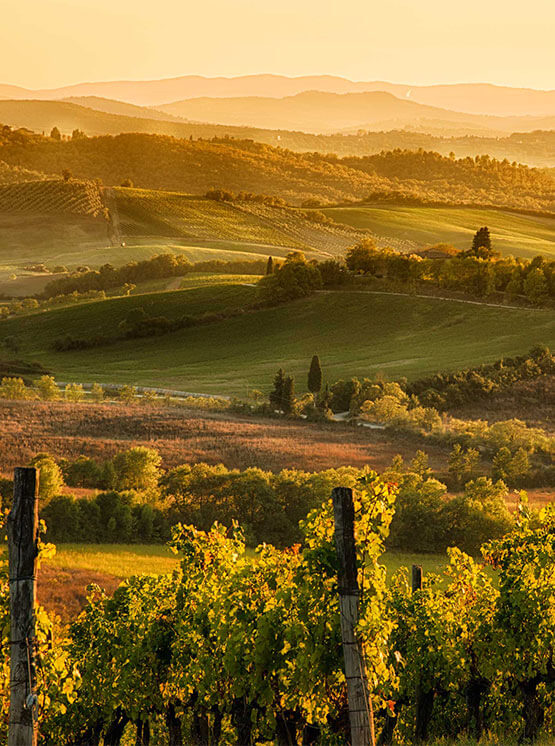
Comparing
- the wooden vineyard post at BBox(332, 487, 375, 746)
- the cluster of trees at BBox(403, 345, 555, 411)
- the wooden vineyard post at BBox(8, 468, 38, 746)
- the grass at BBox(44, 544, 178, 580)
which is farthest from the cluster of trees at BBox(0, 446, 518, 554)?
the cluster of trees at BBox(403, 345, 555, 411)

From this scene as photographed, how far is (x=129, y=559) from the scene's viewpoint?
37719mm

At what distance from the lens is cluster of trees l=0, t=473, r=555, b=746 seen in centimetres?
1752

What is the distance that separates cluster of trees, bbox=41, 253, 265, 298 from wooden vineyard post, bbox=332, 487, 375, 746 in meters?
143

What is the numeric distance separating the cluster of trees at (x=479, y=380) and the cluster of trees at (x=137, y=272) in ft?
244

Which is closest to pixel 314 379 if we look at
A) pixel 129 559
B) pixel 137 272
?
pixel 129 559

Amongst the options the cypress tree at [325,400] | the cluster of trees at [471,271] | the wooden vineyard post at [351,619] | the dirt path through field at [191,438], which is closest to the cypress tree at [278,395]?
the cypress tree at [325,400]

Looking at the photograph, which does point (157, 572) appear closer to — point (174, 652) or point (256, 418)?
point (174, 652)

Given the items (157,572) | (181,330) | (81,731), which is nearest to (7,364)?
(181,330)

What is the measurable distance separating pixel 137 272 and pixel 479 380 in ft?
304

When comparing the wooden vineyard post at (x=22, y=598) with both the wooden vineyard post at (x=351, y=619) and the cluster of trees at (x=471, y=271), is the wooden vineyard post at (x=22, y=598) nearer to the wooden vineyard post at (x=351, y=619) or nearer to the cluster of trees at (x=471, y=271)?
the wooden vineyard post at (x=351, y=619)

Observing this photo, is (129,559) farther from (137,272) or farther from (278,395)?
(137,272)

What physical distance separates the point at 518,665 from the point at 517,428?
48.2 metres

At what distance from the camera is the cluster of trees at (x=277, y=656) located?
57.5ft

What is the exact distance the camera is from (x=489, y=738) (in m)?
20.4
